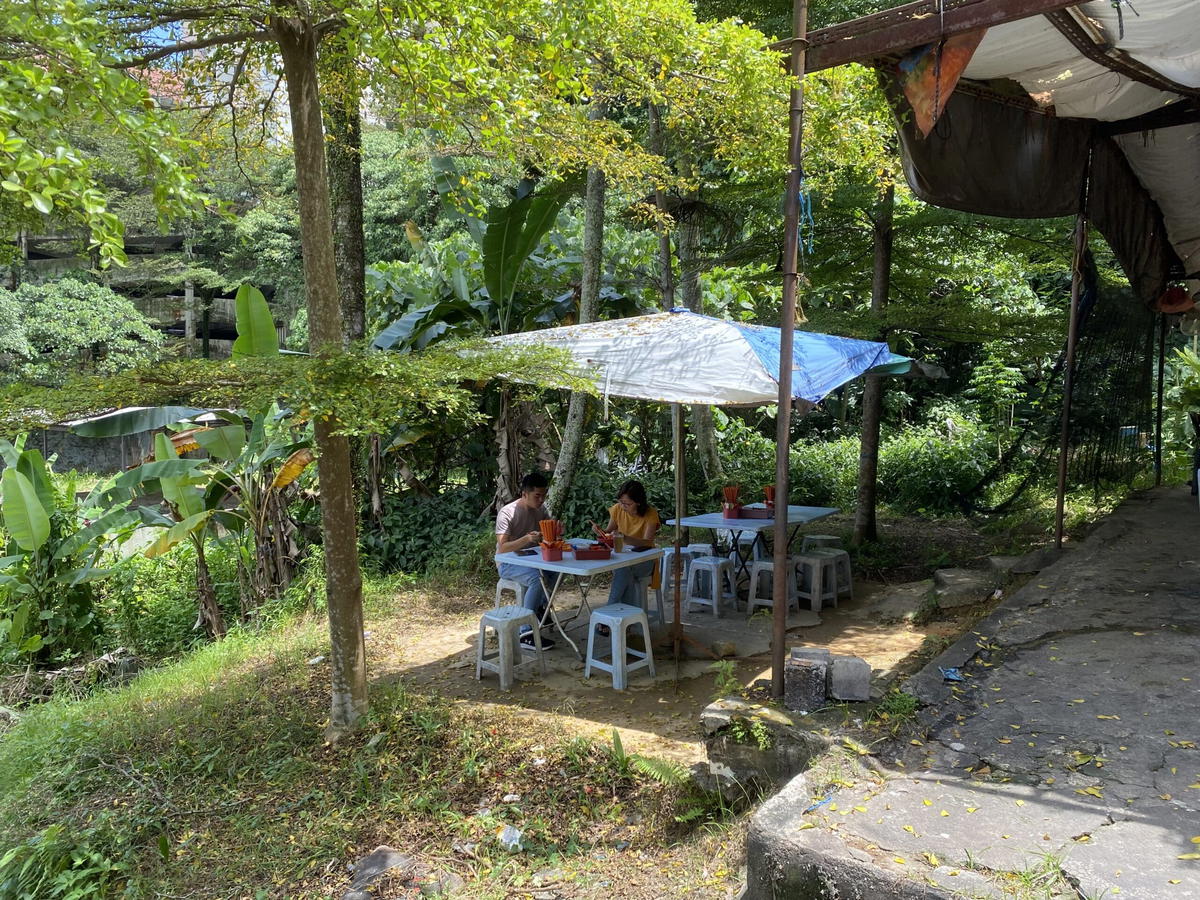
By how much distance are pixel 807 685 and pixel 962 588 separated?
3262mm

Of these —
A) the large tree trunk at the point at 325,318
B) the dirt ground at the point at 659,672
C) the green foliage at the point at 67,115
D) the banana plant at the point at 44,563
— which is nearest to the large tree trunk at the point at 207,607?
the banana plant at the point at 44,563

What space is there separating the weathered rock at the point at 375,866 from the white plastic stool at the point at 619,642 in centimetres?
200

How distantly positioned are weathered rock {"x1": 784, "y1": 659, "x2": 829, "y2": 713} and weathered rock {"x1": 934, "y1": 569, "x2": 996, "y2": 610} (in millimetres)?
3054

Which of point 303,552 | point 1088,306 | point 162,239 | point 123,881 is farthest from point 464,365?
point 162,239

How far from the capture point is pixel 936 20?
12.7 ft

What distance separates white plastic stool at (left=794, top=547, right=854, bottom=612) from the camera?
24.3ft

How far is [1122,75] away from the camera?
5.30 m

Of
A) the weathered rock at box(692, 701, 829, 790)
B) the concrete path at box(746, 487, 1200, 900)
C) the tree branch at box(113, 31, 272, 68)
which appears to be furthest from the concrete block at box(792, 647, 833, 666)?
the tree branch at box(113, 31, 272, 68)

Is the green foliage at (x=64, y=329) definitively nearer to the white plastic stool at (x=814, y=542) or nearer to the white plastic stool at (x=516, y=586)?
the white plastic stool at (x=516, y=586)

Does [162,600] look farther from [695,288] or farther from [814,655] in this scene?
[814,655]

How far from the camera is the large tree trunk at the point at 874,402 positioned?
852 cm

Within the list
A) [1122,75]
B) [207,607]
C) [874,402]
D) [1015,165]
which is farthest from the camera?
[874,402]

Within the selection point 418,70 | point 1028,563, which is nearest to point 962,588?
point 1028,563

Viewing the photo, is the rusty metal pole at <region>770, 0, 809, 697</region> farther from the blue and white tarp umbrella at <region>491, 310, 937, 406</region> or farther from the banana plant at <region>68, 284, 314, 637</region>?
the banana plant at <region>68, 284, 314, 637</region>
